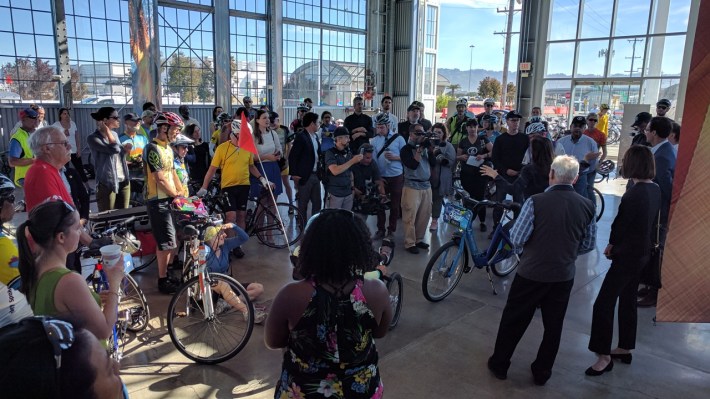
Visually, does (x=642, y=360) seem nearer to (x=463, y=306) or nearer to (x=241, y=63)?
(x=463, y=306)

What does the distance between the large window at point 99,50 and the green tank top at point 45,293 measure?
11.1 metres

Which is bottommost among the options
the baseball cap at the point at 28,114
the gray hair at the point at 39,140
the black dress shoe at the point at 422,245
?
the black dress shoe at the point at 422,245

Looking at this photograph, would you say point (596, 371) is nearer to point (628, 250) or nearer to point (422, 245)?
point (628, 250)

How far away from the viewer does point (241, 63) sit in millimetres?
14422

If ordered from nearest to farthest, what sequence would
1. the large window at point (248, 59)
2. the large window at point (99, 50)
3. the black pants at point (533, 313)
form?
the black pants at point (533, 313), the large window at point (99, 50), the large window at point (248, 59)

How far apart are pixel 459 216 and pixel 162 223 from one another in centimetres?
283

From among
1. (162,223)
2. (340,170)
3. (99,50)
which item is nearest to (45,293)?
(162,223)

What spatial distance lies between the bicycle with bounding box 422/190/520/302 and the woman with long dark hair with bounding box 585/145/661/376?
48.3 inches

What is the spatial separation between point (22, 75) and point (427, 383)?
37.3 ft

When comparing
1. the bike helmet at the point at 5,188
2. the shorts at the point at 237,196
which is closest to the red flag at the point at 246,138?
the shorts at the point at 237,196

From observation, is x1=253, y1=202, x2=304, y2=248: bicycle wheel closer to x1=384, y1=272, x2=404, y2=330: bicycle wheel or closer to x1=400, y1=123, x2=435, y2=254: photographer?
x1=400, y1=123, x2=435, y2=254: photographer

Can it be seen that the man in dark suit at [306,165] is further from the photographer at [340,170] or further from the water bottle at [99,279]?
the water bottle at [99,279]

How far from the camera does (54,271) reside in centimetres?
191

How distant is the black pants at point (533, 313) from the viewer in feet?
10.3
